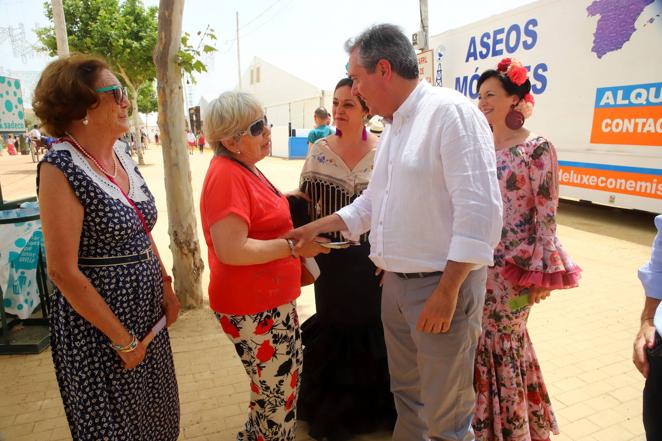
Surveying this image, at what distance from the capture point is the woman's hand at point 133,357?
159 cm

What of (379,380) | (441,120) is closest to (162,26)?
(441,120)

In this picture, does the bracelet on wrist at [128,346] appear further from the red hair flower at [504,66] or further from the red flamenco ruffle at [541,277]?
the red hair flower at [504,66]

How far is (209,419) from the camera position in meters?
2.68

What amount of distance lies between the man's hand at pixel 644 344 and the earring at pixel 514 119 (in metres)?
1.11

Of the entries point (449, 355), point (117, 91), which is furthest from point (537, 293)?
point (117, 91)

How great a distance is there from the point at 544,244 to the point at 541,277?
165 millimetres

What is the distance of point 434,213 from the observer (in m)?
1.53

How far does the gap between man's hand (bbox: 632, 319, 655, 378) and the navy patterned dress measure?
1.82m

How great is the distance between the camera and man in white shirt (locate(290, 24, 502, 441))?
1435 mm

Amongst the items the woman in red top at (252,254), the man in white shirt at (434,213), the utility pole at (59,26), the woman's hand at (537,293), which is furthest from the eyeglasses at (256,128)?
the utility pole at (59,26)

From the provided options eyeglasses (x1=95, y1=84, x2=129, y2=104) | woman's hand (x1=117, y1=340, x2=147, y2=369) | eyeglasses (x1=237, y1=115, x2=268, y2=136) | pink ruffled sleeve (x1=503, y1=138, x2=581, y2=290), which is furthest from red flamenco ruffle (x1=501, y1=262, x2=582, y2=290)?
eyeglasses (x1=95, y1=84, x2=129, y2=104)

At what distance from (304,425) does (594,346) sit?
2519 millimetres

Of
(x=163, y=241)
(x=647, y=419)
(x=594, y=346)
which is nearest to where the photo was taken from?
(x=647, y=419)

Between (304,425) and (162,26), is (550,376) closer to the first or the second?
(304,425)
